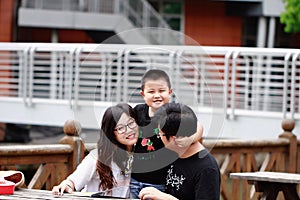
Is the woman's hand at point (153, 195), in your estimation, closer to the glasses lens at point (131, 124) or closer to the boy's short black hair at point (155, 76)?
the glasses lens at point (131, 124)

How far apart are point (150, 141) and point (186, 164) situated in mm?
315

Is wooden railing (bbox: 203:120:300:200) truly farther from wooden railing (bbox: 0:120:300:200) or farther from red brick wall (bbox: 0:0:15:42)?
red brick wall (bbox: 0:0:15:42)

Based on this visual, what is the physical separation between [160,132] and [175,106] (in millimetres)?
139

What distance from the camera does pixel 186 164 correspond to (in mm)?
4777

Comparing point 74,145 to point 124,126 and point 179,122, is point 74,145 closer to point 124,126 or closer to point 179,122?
point 124,126

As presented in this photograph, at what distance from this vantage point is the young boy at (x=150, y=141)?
16.3 feet

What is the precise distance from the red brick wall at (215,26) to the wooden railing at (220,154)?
17580 mm

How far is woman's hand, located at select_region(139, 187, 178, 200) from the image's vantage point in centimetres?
471

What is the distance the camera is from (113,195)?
5086mm

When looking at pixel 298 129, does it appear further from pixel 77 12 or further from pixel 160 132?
pixel 77 12

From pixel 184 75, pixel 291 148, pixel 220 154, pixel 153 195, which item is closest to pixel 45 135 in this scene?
pixel 184 75

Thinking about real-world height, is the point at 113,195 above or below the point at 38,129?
above

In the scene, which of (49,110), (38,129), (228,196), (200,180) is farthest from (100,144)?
(38,129)

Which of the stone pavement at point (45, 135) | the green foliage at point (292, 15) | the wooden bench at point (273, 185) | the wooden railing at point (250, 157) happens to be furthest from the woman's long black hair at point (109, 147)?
the green foliage at point (292, 15)
